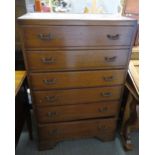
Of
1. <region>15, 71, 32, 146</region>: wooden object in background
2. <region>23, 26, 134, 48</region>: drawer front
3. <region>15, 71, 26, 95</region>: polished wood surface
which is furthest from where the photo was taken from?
<region>15, 71, 32, 146</region>: wooden object in background

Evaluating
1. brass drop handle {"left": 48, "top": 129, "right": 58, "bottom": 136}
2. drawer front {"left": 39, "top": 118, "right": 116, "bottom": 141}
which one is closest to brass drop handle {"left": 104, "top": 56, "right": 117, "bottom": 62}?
drawer front {"left": 39, "top": 118, "right": 116, "bottom": 141}

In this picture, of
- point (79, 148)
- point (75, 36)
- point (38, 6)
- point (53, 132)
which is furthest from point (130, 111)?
point (38, 6)

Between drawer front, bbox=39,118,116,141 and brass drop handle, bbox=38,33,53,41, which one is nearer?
brass drop handle, bbox=38,33,53,41

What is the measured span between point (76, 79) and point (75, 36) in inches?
13.9

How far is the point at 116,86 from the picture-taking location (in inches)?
55.3

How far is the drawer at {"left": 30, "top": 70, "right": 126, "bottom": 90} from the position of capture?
4.11 ft

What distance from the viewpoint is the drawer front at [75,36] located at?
3.55ft

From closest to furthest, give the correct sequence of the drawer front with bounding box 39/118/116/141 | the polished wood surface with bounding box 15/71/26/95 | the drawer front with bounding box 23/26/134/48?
the drawer front with bounding box 23/26/134/48, the polished wood surface with bounding box 15/71/26/95, the drawer front with bounding box 39/118/116/141

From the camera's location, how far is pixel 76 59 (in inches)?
47.9

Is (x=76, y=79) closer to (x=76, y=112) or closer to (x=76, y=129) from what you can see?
(x=76, y=112)

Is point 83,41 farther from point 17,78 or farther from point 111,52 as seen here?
point 17,78

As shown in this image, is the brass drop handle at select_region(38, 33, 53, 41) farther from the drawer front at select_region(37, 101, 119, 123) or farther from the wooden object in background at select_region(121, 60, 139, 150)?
the wooden object in background at select_region(121, 60, 139, 150)
